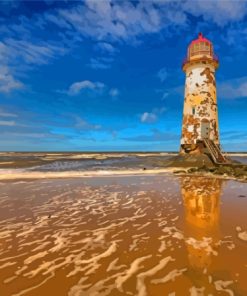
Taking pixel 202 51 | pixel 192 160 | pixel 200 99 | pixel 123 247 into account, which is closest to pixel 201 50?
pixel 202 51

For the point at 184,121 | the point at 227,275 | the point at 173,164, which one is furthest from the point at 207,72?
the point at 227,275

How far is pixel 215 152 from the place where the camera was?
23984 millimetres

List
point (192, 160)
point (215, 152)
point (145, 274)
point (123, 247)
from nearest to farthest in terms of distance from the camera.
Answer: point (145, 274) < point (123, 247) < point (215, 152) < point (192, 160)

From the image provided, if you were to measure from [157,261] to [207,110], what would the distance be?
74.2 ft

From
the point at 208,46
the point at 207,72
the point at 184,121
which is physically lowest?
the point at 184,121

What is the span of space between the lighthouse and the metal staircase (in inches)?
4.4

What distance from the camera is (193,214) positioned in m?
7.73

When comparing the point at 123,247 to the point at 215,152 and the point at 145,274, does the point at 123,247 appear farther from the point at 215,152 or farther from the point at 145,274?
the point at 215,152

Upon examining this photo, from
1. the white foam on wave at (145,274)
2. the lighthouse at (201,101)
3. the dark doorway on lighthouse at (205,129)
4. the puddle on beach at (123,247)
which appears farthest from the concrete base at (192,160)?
the white foam on wave at (145,274)

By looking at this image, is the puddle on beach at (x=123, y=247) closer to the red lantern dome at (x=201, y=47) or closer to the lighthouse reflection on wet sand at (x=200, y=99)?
the lighthouse reflection on wet sand at (x=200, y=99)

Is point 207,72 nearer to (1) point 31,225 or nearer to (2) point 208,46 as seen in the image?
(2) point 208,46

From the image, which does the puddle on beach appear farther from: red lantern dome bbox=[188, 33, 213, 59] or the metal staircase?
red lantern dome bbox=[188, 33, 213, 59]

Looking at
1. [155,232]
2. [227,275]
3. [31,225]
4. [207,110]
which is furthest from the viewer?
[207,110]

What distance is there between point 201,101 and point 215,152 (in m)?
5.07
